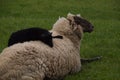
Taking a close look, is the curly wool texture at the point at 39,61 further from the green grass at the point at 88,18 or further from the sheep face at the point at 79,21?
the sheep face at the point at 79,21

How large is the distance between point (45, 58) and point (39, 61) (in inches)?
9.3

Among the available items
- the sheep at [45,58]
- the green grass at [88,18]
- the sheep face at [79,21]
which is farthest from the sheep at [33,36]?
the sheep face at [79,21]

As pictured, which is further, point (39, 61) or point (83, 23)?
point (83, 23)

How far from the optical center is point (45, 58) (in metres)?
8.70

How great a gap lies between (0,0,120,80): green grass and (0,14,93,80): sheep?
47 centimetres

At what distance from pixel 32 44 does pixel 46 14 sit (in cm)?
1170

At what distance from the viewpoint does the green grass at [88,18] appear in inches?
413

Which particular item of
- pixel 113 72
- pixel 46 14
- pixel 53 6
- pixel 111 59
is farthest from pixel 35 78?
pixel 53 6

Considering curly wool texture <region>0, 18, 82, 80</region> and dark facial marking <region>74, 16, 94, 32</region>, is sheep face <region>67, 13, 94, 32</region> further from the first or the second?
curly wool texture <region>0, 18, 82, 80</region>

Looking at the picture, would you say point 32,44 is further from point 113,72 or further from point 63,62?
point 113,72

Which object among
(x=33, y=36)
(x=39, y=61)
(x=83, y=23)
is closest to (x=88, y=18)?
(x=83, y=23)

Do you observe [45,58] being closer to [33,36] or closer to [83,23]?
[33,36]

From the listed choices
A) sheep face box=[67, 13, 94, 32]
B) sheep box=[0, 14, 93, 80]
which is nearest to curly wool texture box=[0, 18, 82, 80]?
sheep box=[0, 14, 93, 80]

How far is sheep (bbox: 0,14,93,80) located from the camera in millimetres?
8117
